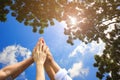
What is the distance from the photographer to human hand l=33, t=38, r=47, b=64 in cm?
222

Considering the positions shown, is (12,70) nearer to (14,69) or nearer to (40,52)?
(14,69)

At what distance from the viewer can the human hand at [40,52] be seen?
2.22 m

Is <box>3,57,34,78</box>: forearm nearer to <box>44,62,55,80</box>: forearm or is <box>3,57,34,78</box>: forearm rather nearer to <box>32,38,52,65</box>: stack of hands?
<box>32,38,52,65</box>: stack of hands

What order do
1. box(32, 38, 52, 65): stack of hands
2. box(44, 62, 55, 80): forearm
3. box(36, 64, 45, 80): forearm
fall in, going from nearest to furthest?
box(36, 64, 45, 80): forearm < box(32, 38, 52, 65): stack of hands < box(44, 62, 55, 80): forearm

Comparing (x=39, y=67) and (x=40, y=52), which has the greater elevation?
(x=40, y=52)

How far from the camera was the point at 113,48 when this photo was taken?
52.0 feet

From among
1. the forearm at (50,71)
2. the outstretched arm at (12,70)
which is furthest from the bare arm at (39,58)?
the forearm at (50,71)

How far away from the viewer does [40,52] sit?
237cm

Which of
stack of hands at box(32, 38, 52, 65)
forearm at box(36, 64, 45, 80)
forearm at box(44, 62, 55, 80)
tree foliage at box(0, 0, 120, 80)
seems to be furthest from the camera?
tree foliage at box(0, 0, 120, 80)

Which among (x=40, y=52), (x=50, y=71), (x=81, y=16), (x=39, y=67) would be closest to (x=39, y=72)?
(x=39, y=67)

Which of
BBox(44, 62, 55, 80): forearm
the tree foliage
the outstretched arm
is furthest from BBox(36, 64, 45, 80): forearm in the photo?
the tree foliage

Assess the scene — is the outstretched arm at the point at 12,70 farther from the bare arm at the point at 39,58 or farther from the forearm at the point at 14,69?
the bare arm at the point at 39,58

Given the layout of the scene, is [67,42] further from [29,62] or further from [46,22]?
[29,62]

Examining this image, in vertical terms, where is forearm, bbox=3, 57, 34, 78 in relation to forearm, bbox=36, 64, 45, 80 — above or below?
above
